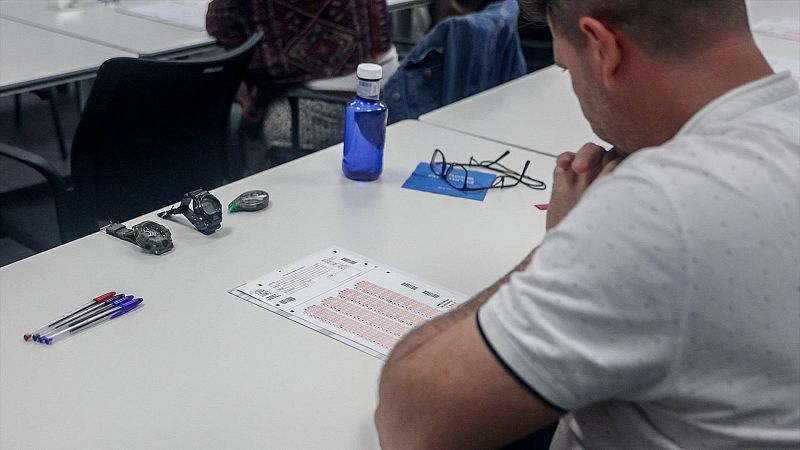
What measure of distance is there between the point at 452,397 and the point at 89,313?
649 millimetres

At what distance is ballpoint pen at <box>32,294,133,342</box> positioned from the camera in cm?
121

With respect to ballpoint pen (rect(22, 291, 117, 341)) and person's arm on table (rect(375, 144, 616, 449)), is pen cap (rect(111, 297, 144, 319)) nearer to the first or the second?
ballpoint pen (rect(22, 291, 117, 341))

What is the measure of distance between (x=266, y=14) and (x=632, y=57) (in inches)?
80.6

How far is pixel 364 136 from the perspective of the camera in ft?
5.86

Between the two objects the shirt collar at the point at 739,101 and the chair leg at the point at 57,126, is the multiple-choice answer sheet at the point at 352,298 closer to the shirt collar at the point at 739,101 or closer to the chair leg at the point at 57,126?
the shirt collar at the point at 739,101

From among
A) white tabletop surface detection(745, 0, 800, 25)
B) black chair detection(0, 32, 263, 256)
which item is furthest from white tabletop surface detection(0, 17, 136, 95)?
white tabletop surface detection(745, 0, 800, 25)

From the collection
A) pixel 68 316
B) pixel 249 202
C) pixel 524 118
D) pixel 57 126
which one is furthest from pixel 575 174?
pixel 57 126

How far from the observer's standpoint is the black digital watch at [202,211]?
1.52m

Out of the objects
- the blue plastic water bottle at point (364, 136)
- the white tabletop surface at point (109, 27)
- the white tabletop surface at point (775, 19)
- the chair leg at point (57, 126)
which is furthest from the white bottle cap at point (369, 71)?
the chair leg at point (57, 126)

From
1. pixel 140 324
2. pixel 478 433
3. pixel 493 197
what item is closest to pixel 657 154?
pixel 478 433

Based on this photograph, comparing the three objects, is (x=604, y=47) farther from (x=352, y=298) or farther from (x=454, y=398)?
(x=352, y=298)

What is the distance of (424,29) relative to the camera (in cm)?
461

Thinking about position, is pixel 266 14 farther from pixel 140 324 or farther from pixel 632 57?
pixel 632 57

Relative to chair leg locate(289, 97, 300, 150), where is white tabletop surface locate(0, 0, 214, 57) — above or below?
above
